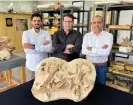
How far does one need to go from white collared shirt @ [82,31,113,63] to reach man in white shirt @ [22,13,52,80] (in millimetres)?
572

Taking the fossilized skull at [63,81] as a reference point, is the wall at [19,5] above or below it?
above

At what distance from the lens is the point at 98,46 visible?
1908mm

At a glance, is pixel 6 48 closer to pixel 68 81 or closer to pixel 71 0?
pixel 68 81

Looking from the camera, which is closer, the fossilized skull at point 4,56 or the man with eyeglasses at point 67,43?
the man with eyeglasses at point 67,43

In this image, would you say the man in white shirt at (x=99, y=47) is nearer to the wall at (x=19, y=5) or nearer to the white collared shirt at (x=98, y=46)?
the white collared shirt at (x=98, y=46)

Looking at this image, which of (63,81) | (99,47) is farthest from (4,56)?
(99,47)

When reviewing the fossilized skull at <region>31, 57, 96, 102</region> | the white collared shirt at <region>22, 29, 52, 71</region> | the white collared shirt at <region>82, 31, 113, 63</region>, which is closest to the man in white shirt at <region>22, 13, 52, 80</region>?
the white collared shirt at <region>22, 29, 52, 71</region>

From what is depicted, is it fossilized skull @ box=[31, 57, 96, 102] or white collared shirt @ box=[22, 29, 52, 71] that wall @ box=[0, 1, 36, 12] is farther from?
fossilized skull @ box=[31, 57, 96, 102]

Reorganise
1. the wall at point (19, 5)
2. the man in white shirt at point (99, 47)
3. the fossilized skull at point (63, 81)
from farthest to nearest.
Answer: the wall at point (19, 5)
the man in white shirt at point (99, 47)
the fossilized skull at point (63, 81)

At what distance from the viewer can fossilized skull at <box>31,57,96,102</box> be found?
4.00 feet

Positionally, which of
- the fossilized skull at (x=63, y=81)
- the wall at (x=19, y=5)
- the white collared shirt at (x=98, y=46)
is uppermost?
the wall at (x=19, y=5)

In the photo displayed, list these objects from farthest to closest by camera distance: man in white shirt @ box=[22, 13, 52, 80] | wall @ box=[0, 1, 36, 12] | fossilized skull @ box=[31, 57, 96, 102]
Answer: wall @ box=[0, 1, 36, 12]
man in white shirt @ box=[22, 13, 52, 80]
fossilized skull @ box=[31, 57, 96, 102]

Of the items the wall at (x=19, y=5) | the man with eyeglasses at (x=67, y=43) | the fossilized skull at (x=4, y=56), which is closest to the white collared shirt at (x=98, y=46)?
the man with eyeglasses at (x=67, y=43)

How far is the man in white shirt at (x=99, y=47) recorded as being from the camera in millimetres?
1865
